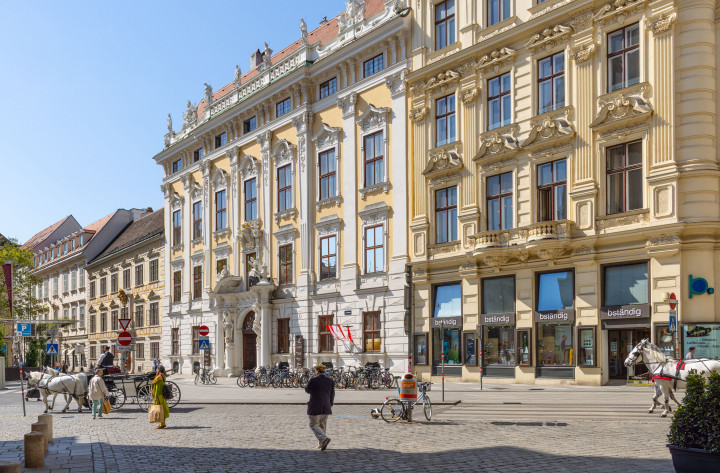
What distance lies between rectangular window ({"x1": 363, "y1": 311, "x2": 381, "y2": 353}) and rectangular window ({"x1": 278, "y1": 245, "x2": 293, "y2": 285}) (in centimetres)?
711

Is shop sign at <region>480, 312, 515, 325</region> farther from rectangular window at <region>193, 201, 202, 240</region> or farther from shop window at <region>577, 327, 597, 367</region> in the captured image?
rectangular window at <region>193, 201, 202, 240</region>

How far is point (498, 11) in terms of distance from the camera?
32.8m

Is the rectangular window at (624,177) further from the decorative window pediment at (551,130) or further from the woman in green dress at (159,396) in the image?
the woman in green dress at (159,396)

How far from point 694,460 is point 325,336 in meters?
31.4

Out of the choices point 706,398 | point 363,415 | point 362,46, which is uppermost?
point 362,46

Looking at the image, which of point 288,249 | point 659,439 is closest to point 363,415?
point 659,439

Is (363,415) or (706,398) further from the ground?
(706,398)

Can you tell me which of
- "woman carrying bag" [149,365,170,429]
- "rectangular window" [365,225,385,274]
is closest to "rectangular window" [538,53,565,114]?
"rectangular window" [365,225,385,274]

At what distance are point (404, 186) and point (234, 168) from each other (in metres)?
16.3

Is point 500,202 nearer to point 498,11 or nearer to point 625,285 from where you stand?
point 625,285

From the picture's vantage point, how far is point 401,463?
42.3 feet

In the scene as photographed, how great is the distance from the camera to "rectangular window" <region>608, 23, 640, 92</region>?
2752 cm

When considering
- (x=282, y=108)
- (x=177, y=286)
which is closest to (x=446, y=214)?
(x=282, y=108)

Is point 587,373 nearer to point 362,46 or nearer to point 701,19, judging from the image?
point 701,19
